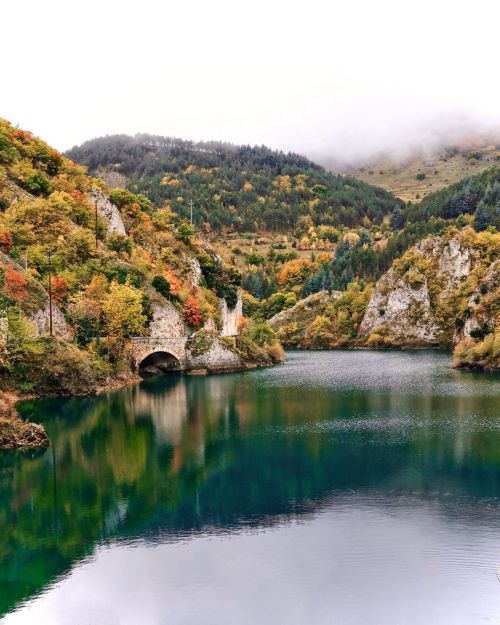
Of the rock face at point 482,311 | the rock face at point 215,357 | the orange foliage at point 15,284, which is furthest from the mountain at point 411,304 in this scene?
the orange foliage at point 15,284

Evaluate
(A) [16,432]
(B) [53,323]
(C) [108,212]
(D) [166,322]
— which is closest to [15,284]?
(B) [53,323]

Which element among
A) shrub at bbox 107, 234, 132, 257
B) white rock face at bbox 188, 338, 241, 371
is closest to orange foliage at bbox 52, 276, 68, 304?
shrub at bbox 107, 234, 132, 257

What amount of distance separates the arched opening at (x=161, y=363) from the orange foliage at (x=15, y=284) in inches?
943

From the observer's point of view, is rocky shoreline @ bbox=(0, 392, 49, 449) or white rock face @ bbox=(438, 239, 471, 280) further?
white rock face @ bbox=(438, 239, 471, 280)

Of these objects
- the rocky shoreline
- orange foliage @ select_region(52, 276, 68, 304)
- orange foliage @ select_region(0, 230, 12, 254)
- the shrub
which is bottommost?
the rocky shoreline

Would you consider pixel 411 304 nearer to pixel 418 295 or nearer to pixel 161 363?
pixel 418 295

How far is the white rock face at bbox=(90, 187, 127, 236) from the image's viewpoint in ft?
336

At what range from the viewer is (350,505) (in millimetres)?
33781

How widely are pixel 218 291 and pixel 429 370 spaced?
3670 cm

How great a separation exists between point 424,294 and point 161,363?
3599 inches

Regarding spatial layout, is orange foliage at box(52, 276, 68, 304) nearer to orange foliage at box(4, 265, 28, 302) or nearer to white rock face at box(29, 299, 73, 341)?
white rock face at box(29, 299, 73, 341)

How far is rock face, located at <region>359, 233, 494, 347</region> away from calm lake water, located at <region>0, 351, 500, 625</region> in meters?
101

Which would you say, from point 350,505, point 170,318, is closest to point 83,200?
point 170,318

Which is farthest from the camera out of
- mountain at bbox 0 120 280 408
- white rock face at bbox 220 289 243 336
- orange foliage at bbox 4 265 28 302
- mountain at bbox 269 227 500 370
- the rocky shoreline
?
mountain at bbox 269 227 500 370
